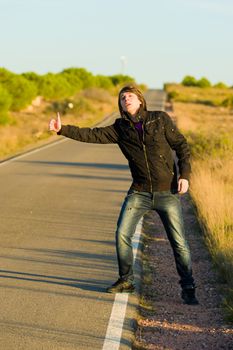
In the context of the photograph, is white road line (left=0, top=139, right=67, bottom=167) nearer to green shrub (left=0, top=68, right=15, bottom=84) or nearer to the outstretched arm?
the outstretched arm

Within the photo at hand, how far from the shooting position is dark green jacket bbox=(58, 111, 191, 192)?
6406 millimetres

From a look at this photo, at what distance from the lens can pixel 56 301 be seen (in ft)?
21.0

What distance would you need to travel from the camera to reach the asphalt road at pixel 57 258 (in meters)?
5.60

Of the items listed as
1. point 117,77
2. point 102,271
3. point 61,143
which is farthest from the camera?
point 117,77

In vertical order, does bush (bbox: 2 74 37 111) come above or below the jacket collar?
below

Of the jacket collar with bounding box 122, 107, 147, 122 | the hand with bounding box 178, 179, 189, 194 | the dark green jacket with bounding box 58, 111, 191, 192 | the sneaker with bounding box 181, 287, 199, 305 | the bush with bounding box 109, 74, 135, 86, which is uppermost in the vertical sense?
the jacket collar with bounding box 122, 107, 147, 122

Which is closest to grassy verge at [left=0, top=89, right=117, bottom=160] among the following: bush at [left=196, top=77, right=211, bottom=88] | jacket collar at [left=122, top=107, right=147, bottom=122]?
jacket collar at [left=122, top=107, right=147, bottom=122]

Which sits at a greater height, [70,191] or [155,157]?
[155,157]

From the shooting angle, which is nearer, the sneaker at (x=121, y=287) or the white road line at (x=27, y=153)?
the sneaker at (x=121, y=287)

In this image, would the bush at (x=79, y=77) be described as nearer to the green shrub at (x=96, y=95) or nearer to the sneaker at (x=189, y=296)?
the green shrub at (x=96, y=95)

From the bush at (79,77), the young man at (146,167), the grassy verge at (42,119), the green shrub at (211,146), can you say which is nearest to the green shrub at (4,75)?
the grassy verge at (42,119)

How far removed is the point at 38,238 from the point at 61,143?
60.3 feet

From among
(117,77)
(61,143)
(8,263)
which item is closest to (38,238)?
(8,263)

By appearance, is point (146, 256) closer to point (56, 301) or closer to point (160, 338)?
point (56, 301)
